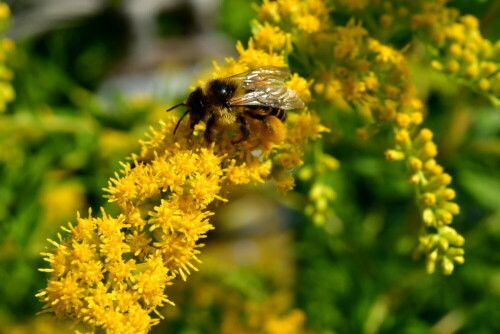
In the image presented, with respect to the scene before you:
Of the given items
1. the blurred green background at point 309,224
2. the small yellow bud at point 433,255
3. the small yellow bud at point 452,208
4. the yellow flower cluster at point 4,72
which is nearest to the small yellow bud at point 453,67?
the blurred green background at point 309,224

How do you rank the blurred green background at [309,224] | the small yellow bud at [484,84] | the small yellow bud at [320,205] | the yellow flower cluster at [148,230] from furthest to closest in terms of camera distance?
the blurred green background at [309,224] < the small yellow bud at [320,205] < the small yellow bud at [484,84] < the yellow flower cluster at [148,230]

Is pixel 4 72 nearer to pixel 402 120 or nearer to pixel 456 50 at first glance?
pixel 402 120

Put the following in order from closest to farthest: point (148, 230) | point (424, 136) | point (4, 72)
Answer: point (148, 230), point (424, 136), point (4, 72)

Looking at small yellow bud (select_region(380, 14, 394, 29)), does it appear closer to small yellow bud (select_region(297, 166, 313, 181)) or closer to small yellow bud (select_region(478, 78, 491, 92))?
Result: small yellow bud (select_region(478, 78, 491, 92))

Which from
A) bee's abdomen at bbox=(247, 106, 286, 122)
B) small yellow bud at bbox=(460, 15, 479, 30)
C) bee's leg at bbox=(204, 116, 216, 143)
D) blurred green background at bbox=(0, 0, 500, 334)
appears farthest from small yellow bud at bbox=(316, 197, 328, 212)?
small yellow bud at bbox=(460, 15, 479, 30)

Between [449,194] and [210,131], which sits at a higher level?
[210,131]

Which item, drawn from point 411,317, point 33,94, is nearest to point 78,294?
point 411,317

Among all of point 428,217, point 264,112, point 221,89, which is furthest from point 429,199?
point 221,89

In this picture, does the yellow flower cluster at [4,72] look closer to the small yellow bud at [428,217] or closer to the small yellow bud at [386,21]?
the small yellow bud at [386,21]
